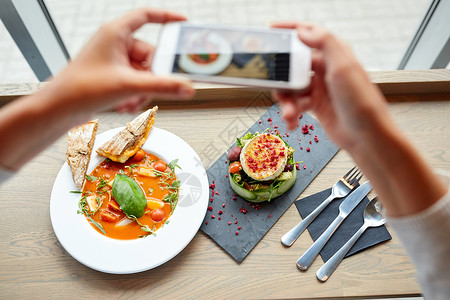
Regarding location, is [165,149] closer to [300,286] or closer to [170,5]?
[300,286]

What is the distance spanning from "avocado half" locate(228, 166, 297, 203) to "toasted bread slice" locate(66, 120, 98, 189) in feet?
1.63

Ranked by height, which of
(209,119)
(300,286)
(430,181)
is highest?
(430,181)

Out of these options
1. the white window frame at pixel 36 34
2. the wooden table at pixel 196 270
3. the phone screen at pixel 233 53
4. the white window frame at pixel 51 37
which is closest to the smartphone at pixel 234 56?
the phone screen at pixel 233 53

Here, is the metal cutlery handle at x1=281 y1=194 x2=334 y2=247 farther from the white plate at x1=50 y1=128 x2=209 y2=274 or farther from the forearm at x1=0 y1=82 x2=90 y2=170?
the forearm at x1=0 y1=82 x2=90 y2=170

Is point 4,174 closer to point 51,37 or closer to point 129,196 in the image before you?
point 129,196

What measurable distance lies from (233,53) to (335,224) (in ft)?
2.15

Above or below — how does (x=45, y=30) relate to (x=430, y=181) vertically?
below

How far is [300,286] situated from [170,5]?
2.00 meters

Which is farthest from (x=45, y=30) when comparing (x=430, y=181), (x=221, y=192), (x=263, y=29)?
(x=430, y=181)

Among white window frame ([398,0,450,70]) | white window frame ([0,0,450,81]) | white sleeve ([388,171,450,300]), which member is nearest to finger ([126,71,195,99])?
white sleeve ([388,171,450,300])

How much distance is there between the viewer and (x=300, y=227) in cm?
121

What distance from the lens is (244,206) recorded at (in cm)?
127

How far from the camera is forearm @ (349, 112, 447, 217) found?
0.71 meters

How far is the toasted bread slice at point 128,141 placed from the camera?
1.28 metres
